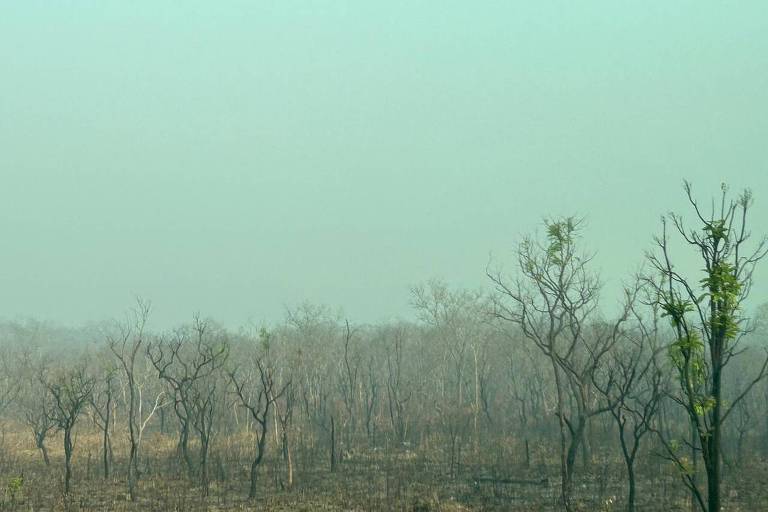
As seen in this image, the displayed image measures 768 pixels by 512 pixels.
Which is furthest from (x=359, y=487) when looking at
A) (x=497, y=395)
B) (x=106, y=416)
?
(x=497, y=395)

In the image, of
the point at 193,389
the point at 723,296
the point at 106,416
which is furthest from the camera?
the point at 193,389

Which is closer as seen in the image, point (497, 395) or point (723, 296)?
point (723, 296)

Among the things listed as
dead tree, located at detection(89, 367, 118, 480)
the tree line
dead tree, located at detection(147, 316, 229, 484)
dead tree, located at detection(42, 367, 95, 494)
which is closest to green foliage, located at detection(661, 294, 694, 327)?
the tree line

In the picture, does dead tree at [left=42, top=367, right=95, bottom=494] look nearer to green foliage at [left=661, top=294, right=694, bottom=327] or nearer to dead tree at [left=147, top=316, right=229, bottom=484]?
dead tree at [left=147, top=316, right=229, bottom=484]

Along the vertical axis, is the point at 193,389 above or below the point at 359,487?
above

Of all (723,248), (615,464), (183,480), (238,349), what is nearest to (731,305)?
(723,248)

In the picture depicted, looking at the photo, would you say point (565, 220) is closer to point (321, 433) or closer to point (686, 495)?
point (686, 495)

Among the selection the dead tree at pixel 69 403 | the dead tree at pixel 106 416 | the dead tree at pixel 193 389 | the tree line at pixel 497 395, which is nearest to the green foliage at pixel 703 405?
the tree line at pixel 497 395

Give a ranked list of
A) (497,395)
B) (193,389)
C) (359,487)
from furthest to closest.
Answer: (497,395) → (193,389) → (359,487)

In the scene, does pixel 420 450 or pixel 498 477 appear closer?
pixel 498 477

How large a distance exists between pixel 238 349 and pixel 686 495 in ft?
185

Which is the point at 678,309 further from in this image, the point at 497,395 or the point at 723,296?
the point at 497,395

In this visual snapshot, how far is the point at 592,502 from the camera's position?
2011cm

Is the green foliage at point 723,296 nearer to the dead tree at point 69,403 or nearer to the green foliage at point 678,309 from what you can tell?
the green foliage at point 678,309
